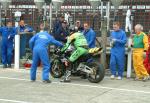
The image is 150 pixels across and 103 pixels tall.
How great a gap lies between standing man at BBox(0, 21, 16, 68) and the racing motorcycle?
2794 millimetres

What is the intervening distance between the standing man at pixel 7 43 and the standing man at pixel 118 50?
4104mm

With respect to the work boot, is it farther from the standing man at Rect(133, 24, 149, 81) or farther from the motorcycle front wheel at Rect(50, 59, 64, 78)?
the standing man at Rect(133, 24, 149, 81)

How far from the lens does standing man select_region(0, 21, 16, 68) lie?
16.3 meters

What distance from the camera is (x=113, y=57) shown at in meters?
14.2

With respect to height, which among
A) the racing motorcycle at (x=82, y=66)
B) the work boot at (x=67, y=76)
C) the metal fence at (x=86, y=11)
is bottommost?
the work boot at (x=67, y=76)

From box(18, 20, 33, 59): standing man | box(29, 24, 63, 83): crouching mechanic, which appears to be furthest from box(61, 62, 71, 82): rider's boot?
box(18, 20, 33, 59): standing man

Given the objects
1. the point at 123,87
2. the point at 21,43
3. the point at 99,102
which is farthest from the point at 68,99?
the point at 21,43

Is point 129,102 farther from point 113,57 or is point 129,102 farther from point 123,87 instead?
point 113,57

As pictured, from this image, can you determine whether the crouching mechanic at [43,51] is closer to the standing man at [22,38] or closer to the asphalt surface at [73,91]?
the asphalt surface at [73,91]

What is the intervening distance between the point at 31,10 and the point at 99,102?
10.7 meters

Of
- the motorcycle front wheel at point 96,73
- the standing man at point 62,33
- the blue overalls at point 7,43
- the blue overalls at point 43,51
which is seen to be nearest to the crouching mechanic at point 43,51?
the blue overalls at point 43,51

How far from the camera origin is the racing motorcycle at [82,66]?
13.1 meters

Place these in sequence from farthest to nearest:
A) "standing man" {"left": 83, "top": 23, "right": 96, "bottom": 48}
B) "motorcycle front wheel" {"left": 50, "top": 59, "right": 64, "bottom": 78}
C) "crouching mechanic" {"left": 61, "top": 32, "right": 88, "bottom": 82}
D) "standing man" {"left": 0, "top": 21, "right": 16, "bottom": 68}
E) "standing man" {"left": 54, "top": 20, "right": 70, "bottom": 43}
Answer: "standing man" {"left": 0, "top": 21, "right": 16, "bottom": 68}
"standing man" {"left": 54, "top": 20, "right": 70, "bottom": 43}
"standing man" {"left": 83, "top": 23, "right": 96, "bottom": 48}
"motorcycle front wheel" {"left": 50, "top": 59, "right": 64, "bottom": 78}
"crouching mechanic" {"left": 61, "top": 32, "right": 88, "bottom": 82}

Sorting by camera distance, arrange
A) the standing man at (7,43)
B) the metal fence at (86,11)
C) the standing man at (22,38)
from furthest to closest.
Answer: the metal fence at (86,11), the standing man at (22,38), the standing man at (7,43)
